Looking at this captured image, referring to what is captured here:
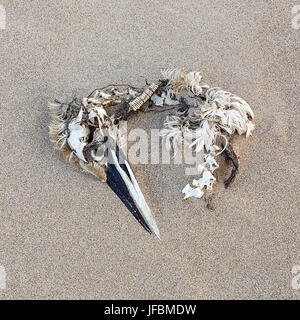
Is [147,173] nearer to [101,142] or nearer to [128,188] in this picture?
[128,188]

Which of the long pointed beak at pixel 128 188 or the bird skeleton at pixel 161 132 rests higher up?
the bird skeleton at pixel 161 132

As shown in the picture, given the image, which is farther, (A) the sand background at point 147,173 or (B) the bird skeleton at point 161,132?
(A) the sand background at point 147,173

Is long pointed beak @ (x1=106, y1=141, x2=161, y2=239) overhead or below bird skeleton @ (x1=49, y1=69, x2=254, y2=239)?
below

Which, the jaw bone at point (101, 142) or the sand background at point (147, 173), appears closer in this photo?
the jaw bone at point (101, 142)

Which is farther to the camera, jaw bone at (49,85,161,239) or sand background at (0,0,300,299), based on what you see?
sand background at (0,0,300,299)
